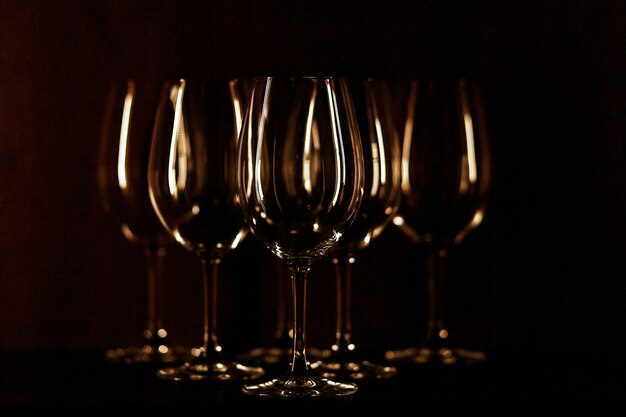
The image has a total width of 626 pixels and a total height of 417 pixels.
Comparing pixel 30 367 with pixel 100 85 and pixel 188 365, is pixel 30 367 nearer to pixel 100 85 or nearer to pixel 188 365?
pixel 188 365

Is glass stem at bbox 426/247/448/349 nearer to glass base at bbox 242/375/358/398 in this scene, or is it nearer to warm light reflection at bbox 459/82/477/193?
warm light reflection at bbox 459/82/477/193

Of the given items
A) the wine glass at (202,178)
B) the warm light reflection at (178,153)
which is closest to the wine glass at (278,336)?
the wine glass at (202,178)

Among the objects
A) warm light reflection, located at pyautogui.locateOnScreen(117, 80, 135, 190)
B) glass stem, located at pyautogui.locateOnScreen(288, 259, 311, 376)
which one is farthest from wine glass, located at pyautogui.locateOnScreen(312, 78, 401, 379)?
warm light reflection, located at pyautogui.locateOnScreen(117, 80, 135, 190)

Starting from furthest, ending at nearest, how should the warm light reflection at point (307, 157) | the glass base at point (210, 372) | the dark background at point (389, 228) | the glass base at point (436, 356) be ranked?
the dark background at point (389, 228) → the glass base at point (436, 356) → the glass base at point (210, 372) → the warm light reflection at point (307, 157)

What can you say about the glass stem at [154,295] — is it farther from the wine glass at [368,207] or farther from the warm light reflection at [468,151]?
the warm light reflection at [468,151]

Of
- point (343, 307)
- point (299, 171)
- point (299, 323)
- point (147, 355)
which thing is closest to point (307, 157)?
point (299, 171)

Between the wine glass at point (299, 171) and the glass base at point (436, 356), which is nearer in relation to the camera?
the wine glass at point (299, 171)
